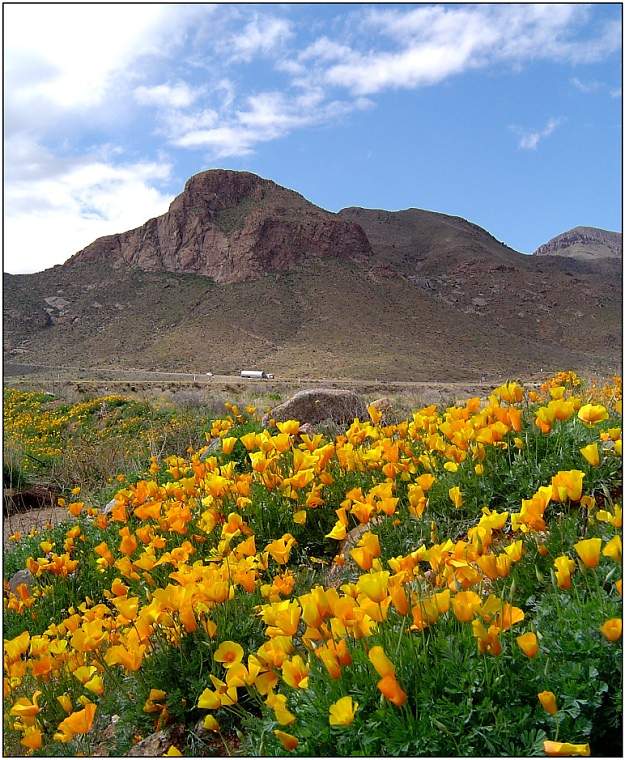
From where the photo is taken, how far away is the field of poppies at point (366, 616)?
162 cm

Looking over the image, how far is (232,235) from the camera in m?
82.8

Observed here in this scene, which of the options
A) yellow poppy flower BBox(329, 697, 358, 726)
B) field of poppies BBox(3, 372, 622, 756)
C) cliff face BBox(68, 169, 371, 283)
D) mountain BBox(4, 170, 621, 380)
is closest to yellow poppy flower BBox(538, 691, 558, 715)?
field of poppies BBox(3, 372, 622, 756)

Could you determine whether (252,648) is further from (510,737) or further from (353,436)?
(353,436)

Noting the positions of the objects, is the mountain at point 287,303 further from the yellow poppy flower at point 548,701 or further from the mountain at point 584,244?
the mountain at point 584,244

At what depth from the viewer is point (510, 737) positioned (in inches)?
61.5

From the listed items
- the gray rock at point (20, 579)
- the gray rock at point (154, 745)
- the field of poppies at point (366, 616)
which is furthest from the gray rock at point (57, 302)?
the gray rock at point (154, 745)

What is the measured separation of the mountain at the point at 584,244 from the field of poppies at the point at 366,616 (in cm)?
17199

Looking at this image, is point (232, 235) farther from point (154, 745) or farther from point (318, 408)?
point (154, 745)

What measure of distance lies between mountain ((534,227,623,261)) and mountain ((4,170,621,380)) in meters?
72.3

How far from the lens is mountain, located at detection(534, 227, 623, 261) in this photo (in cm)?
16400

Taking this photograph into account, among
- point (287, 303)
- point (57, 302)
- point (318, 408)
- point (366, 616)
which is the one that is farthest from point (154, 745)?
point (57, 302)

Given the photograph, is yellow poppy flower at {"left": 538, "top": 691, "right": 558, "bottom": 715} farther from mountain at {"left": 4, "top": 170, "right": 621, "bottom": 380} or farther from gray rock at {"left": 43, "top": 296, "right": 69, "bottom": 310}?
gray rock at {"left": 43, "top": 296, "right": 69, "bottom": 310}

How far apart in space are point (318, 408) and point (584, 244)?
187m

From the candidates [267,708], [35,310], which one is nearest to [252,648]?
[267,708]
